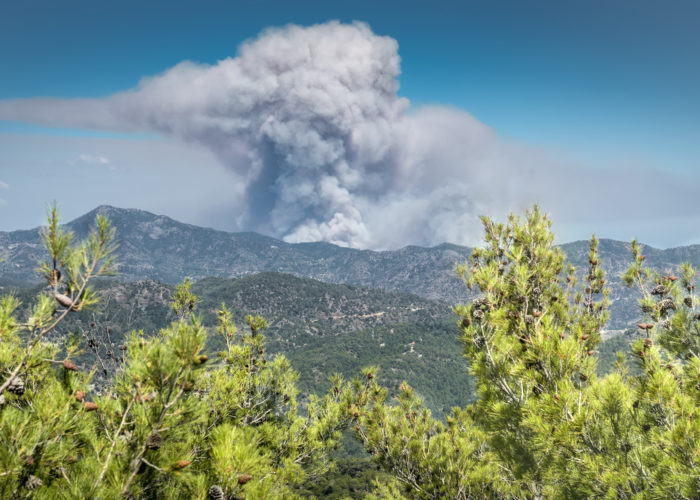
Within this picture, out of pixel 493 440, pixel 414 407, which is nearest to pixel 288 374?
pixel 414 407

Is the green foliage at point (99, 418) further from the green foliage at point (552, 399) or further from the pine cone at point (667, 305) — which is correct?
the pine cone at point (667, 305)

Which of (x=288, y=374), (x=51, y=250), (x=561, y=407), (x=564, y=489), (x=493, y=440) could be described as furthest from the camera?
(x=288, y=374)

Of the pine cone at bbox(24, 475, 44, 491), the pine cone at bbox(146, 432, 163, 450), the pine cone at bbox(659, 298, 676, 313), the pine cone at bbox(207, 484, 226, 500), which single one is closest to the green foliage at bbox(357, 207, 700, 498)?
the pine cone at bbox(659, 298, 676, 313)

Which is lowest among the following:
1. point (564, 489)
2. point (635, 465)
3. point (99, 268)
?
point (564, 489)

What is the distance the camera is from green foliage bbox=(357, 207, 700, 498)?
11.6 ft

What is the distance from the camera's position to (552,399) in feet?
11.9

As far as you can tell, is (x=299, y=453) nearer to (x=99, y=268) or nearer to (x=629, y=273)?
(x=99, y=268)

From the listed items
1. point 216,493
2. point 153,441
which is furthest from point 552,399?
point 153,441

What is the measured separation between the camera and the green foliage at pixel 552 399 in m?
3.52

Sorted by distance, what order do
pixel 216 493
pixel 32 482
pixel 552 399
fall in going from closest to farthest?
pixel 32 482
pixel 216 493
pixel 552 399

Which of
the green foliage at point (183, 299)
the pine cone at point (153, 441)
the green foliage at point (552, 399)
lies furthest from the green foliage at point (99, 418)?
the green foliage at point (183, 299)

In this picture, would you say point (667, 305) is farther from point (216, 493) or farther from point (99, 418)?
point (99, 418)

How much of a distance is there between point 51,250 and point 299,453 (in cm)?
721

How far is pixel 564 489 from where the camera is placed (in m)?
4.54
